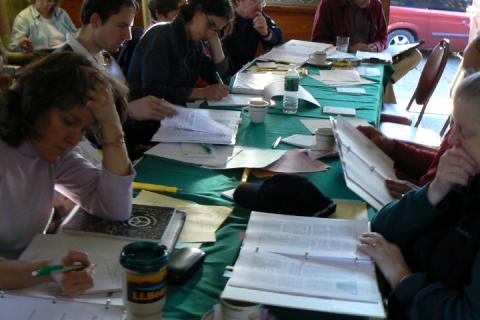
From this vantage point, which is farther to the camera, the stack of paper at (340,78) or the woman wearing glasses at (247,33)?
the woman wearing glasses at (247,33)

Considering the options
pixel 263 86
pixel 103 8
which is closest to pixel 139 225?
pixel 103 8

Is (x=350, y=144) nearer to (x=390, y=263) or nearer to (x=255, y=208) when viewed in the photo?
(x=255, y=208)

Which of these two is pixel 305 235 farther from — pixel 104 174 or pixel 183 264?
pixel 104 174

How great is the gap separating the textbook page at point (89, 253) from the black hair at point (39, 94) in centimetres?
24

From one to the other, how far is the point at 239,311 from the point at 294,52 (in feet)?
9.53

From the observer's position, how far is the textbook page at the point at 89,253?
0.98 m

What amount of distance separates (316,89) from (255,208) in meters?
1.50

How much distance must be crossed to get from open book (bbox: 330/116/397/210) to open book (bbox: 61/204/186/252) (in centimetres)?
47

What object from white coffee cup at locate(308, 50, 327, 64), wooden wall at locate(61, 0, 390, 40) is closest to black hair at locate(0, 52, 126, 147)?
white coffee cup at locate(308, 50, 327, 64)

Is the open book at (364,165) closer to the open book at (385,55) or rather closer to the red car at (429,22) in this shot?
the open book at (385,55)

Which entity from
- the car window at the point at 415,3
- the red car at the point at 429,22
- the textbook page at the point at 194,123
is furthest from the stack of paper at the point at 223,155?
the car window at the point at 415,3

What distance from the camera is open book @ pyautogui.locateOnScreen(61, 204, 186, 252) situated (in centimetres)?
119

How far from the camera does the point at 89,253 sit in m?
1.10

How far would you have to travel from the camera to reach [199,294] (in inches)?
40.6
